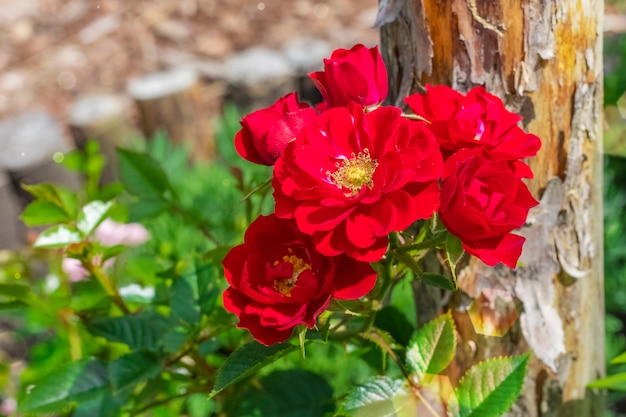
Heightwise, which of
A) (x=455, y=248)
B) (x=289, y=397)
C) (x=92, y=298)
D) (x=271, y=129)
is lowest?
(x=289, y=397)

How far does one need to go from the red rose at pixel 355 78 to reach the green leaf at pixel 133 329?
0.45 m

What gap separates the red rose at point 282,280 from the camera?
0.60 meters

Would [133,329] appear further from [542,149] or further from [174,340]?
[542,149]

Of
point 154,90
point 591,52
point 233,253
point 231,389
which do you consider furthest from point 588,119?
point 154,90

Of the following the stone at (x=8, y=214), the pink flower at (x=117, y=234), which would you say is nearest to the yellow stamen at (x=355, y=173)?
the pink flower at (x=117, y=234)

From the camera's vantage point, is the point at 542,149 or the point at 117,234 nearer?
the point at 542,149

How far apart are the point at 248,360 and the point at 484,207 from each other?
297 mm

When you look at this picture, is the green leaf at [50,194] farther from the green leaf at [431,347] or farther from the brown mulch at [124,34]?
the brown mulch at [124,34]

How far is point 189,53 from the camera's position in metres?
4.02

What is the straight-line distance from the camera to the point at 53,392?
0.95 m

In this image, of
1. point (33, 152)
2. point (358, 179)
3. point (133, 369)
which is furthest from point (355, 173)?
point (33, 152)

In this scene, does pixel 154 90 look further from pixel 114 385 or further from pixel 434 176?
pixel 434 176

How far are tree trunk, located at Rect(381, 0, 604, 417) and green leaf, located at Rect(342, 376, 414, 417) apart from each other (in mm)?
179

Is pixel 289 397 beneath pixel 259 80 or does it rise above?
beneath
